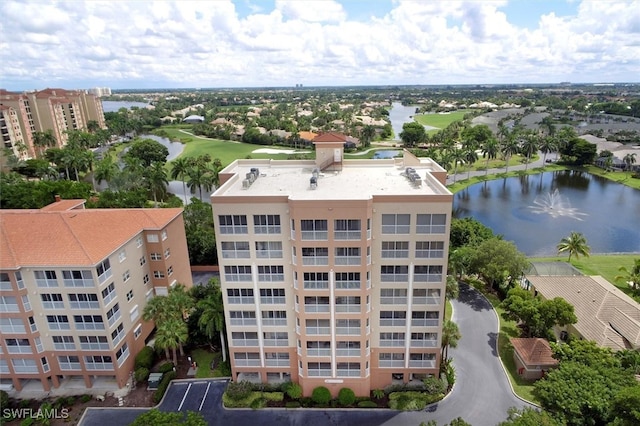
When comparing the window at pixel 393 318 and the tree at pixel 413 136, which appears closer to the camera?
the window at pixel 393 318

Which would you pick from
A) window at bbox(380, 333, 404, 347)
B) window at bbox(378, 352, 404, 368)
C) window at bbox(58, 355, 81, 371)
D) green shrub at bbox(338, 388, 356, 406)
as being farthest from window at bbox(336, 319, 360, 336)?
window at bbox(58, 355, 81, 371)

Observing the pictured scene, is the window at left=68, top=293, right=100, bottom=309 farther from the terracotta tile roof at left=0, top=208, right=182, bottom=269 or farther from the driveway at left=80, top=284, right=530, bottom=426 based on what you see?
the driveway at left=80, top=284, right=530, bottom=426

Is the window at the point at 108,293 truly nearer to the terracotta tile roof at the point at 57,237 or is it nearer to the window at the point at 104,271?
the window at the point at 104,271

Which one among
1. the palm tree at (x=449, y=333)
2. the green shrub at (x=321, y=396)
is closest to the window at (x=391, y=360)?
the palm tree at (x=449, y=333)

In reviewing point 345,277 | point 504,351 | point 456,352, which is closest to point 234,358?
point 345,277

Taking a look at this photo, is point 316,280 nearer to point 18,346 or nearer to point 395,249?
point 395,249

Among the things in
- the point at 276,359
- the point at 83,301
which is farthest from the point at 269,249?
the point at 83,301
